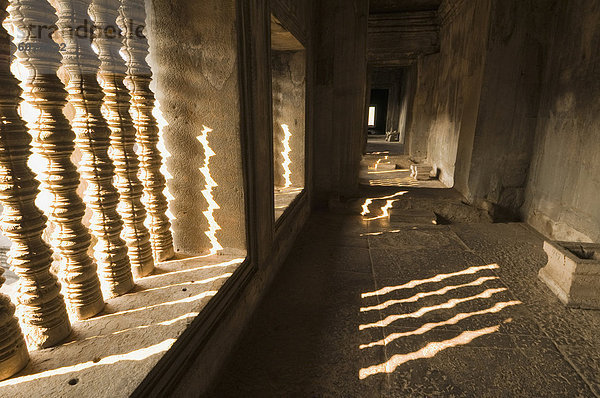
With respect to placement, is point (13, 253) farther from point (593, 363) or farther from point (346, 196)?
point (346, 196)

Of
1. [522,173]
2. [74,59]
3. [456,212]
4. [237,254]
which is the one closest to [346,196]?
[456,212]

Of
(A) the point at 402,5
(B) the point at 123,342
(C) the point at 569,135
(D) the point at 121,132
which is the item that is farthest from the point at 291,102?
(A) the point at 402,5

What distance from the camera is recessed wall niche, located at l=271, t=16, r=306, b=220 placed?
4.77 meters

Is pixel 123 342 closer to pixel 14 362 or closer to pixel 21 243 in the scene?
pixel 14 362

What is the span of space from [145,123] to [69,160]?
67 cm

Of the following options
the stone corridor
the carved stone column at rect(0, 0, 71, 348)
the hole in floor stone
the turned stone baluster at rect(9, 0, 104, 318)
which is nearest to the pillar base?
the carved stone column at rect(0, 0, 71, 348)

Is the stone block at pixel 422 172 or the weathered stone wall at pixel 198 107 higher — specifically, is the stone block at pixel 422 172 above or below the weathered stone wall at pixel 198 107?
below

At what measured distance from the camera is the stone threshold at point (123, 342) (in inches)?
51.6

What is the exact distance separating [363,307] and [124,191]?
83.7 inches

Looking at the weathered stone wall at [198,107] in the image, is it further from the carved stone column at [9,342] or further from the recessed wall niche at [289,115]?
the recessed wall niche at [289,115]

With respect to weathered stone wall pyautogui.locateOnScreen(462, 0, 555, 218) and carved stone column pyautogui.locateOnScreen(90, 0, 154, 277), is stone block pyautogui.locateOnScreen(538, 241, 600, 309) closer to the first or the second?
weathered stone wall pyautogui.locateOnScreen(462, 0, 555, 218)

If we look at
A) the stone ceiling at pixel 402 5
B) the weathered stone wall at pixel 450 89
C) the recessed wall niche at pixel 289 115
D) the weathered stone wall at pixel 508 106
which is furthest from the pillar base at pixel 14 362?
the stone ceiling at pixel 402 5

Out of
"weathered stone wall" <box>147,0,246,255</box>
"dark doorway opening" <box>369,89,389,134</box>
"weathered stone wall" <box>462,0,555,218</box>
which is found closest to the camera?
"weathered stone wall" <box>147,0,246,255</box>

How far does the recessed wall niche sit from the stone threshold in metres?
2.49
